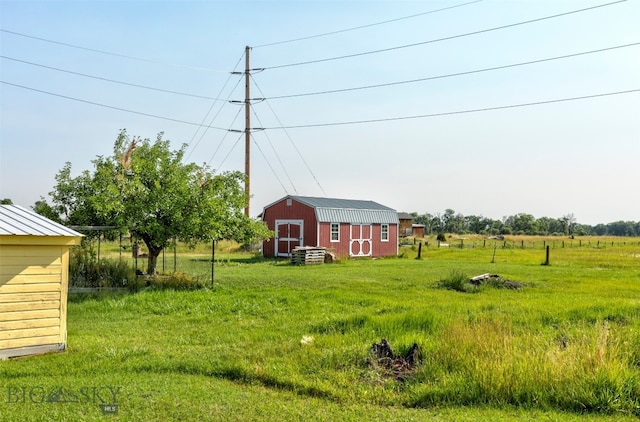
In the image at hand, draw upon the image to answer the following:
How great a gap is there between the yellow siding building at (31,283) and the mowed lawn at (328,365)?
375 millimetres

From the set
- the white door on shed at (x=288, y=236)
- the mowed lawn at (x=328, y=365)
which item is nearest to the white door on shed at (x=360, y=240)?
the white door on shed at (x=288, y=236)

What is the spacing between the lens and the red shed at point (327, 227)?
30047 millimetres

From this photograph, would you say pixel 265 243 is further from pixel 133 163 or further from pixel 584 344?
pixel 584 344

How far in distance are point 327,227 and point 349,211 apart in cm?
246

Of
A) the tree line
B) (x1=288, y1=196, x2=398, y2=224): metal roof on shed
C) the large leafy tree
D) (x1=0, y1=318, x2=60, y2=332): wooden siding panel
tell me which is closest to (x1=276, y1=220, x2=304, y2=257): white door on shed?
(x1=288, y1=196, x2=398, y2=224): metal roof on shed

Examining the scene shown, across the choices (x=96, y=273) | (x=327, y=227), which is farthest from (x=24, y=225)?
(x=327, y=227)

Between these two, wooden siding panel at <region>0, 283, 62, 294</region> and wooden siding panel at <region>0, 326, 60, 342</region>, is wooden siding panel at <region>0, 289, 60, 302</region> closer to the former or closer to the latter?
wooden siding panel at <region>0, 283, 62, 294</region>

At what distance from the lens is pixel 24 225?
8.98m

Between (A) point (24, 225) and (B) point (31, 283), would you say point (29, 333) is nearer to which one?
(B) point (31, 283)

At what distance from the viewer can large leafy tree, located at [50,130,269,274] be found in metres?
16.0

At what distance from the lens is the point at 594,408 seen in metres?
6.26

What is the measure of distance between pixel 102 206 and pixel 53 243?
21.7 ft

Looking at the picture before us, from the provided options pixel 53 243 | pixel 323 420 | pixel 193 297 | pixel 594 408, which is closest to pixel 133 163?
pixel 193 297

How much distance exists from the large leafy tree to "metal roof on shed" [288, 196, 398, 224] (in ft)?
43.0
